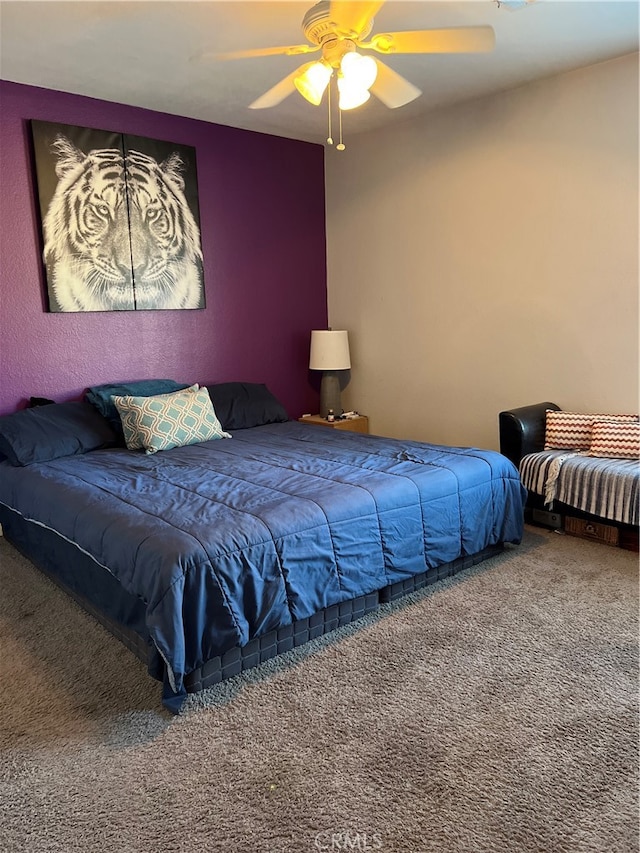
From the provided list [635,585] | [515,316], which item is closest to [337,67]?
[515,316]

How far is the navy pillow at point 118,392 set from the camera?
3.74m

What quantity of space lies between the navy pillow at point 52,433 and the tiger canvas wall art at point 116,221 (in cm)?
65

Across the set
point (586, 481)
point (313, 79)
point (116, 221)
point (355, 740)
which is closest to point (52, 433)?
point (116, 221)

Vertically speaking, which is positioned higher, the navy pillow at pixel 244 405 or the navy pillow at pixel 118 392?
the navy pillow at pixel 118 392

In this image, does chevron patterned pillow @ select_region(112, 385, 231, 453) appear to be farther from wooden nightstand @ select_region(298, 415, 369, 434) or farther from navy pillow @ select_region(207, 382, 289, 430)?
wooden nightstand @ select_region(298, 415, 369, 434)

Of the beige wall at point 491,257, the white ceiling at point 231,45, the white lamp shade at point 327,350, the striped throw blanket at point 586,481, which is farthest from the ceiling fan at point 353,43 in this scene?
the white lamp shade at point 327,350

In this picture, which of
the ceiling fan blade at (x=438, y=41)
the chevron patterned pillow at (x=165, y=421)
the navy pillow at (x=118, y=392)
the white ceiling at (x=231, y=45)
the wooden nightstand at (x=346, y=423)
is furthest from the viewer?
the wooden nightstand at (x=346, y=423)

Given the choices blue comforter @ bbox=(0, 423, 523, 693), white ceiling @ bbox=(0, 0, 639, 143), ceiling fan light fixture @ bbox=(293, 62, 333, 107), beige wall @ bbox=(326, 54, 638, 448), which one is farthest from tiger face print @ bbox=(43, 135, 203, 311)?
ceiling fan light fixture @ bbox=(293, 62, 333, 107)

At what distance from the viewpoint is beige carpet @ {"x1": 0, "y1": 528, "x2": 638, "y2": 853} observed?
5.18ft

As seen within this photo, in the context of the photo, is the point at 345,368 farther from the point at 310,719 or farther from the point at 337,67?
the point at 310,719

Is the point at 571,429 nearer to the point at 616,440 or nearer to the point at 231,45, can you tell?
the point at 616,440

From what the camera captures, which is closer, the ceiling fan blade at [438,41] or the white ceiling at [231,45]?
the ceiling fan blade at [438,41]

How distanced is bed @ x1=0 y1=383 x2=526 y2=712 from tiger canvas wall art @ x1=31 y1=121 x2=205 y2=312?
824 mm

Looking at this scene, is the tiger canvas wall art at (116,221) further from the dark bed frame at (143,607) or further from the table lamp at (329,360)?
the dark bed frame at (143,607)
